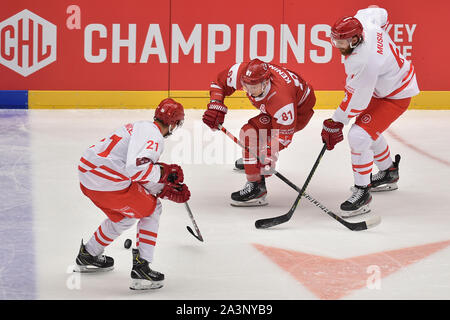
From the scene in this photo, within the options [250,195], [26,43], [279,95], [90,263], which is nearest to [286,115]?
[279,95]

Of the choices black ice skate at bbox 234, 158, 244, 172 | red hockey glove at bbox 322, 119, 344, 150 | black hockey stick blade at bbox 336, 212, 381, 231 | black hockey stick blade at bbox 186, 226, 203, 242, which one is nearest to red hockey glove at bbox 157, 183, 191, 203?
black hockey stick blade at bbox 186, 226, 203, 242

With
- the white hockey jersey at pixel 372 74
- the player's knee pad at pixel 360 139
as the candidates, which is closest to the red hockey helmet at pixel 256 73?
the white hockey jersey at pixel 372 74

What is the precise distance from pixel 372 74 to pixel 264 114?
0.78 m

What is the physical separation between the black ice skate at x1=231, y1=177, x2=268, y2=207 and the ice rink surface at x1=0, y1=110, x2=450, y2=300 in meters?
0.06

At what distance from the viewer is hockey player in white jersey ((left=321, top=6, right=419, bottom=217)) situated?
→ 488cm

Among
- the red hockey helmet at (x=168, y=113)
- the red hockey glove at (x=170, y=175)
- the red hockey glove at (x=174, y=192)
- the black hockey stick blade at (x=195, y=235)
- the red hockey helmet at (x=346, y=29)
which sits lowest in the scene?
the black hockey stick blade at (x=195, y=235)

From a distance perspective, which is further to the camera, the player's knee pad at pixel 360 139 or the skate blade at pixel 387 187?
the skate blade at pixel 387 187

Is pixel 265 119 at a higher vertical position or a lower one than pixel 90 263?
higher

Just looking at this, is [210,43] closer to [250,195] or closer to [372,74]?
[250,195]

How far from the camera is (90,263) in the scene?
3.94m

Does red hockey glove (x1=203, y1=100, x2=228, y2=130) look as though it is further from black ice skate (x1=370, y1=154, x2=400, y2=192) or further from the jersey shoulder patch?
black ice skate (x1=370, y1=154, x2=400, y2=192)

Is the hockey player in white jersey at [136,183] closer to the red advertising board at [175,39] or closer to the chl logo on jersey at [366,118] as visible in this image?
the chl logo on jersey at [366,118]

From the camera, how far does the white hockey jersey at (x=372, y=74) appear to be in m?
4.90

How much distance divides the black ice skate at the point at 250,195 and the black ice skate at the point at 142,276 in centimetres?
154
